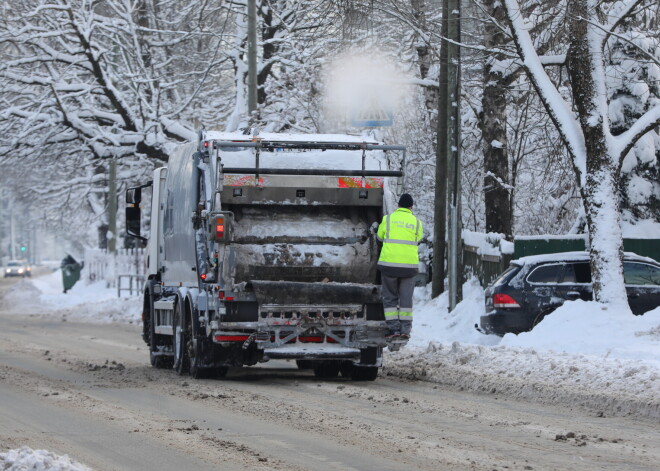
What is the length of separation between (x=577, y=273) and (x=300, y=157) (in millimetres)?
5499

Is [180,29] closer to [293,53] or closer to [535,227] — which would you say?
[293,53]

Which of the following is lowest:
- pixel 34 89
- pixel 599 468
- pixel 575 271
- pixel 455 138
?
pixel 599 468

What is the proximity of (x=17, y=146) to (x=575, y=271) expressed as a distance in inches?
664

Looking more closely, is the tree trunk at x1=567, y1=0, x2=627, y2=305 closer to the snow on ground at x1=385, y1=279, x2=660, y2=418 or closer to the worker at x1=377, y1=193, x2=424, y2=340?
the snow on ground at x1=385, y1=279, x2=660, y2=418

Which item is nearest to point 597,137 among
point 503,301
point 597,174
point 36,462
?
point 597,174

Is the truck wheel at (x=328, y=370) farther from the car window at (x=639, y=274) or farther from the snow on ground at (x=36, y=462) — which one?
the snow on ground at (x=36, y=462)

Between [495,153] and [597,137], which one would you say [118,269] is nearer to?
[495,153]

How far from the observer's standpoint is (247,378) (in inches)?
585

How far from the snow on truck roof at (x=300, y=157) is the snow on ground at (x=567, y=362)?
241 cm

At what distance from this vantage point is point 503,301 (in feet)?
58.3

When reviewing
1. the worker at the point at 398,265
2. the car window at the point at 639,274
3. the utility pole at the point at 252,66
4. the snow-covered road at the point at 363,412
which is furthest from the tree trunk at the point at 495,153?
the worker at the point at 398,265

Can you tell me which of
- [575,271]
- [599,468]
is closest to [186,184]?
[575,271]

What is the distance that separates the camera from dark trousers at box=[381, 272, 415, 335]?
14.2 meters

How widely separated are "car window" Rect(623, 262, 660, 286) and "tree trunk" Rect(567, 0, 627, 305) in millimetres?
1202
